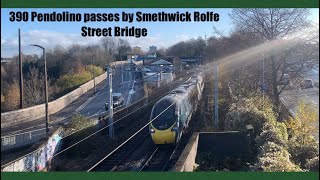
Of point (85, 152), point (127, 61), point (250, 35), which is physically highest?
point (250, 35)

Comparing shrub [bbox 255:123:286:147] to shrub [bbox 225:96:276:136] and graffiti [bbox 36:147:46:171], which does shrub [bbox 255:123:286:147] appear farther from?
graffiti [bbox 36:147:46:171]

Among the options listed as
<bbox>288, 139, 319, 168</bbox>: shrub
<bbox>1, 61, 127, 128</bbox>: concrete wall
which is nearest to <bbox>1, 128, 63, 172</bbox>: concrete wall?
<bbox>1, 61, 127, 128</bbox>: concrete wall

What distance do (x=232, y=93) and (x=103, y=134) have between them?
8.20 m

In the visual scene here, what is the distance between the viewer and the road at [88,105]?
2511 cm

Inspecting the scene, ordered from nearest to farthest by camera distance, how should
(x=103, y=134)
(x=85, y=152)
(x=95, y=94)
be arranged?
(x=85, y=152), (x=103, y=134), (x=95, y=94)

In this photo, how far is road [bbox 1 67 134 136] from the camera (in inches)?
989

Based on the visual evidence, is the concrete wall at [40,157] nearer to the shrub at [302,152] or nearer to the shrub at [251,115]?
the shrub at [251,115]

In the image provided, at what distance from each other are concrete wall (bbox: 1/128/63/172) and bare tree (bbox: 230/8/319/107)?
8459mm

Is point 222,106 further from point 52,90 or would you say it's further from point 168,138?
point 52,90

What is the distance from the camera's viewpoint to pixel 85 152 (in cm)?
1998

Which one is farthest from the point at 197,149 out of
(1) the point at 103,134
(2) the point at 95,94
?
(2) the point at 95,94

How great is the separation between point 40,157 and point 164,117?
19.0 feet

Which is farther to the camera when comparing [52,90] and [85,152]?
[52,90]

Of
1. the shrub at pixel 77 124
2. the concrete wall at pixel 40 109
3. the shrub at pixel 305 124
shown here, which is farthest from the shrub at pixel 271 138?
the shrub at pixel 77 124
